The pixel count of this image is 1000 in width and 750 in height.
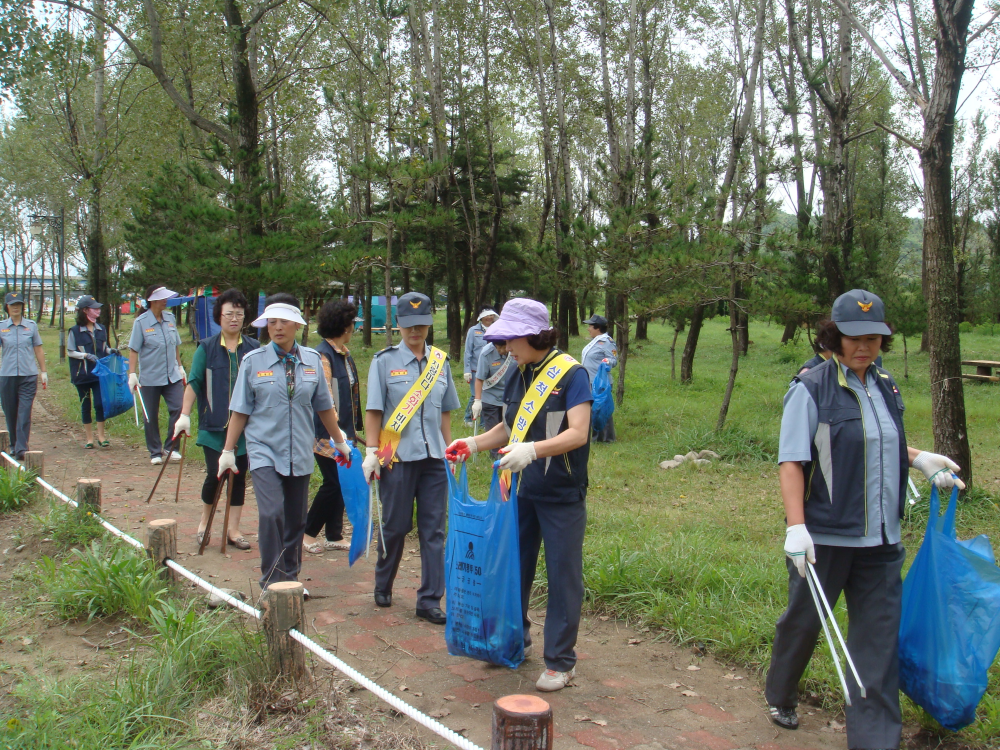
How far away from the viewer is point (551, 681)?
12.1ft

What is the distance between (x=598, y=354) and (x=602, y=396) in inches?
21.9

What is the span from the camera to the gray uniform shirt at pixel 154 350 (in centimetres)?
878

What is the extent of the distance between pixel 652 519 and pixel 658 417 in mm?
5826

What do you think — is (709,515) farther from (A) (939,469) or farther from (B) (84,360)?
(B) (84,360)

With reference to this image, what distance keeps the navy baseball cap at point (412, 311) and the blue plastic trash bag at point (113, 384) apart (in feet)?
22.4

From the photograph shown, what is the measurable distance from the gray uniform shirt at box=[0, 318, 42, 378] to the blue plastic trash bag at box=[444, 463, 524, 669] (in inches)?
287

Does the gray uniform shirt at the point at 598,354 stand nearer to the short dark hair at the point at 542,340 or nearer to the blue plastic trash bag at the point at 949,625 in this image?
the short dark hair at the point at 542,340

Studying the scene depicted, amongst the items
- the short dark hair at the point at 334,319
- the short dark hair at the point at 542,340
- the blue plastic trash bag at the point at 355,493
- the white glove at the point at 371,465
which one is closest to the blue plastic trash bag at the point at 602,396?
the short dark hair at the point at 334,319

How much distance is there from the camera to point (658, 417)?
12.4 metres

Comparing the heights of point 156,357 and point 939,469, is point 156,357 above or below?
above

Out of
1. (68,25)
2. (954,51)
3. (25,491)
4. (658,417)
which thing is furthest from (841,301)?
(68,25)

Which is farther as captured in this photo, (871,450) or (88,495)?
(88,495)

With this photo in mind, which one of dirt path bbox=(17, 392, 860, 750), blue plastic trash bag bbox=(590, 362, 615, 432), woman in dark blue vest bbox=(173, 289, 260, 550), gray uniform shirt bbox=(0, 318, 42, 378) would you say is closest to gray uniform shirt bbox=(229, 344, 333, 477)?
dirt path bbox=(17, 392, 860, 750)

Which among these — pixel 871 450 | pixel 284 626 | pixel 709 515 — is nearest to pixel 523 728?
pixel 284 626
